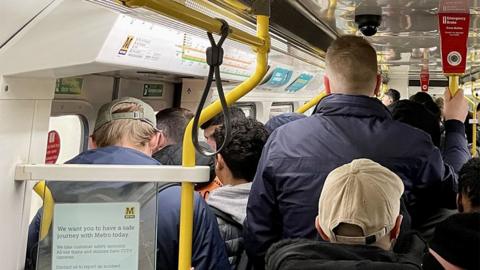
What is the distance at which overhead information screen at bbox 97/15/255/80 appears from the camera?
1.73 m

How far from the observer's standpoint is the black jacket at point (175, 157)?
8.23ft

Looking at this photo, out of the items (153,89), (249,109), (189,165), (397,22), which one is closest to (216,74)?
(189,165)

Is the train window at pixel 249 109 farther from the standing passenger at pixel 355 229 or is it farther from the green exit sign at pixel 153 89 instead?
the standing passenger at pixel 355 229

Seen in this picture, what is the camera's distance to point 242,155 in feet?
6.54

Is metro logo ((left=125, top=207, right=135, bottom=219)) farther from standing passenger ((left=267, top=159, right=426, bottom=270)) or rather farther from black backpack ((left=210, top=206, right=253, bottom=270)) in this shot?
black backpack ((left=210, top=206, right=253, bottom=270))

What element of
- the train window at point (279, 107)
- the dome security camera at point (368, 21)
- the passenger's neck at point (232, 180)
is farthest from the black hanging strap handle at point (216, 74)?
the train window at point (279, 107)

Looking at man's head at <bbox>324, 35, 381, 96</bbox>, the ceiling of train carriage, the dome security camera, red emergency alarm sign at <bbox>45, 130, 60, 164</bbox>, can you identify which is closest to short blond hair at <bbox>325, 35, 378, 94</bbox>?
man's head at <bbox>324, 35, 381, 96</bbox>

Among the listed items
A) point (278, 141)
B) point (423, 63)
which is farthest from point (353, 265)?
point (423, 63)

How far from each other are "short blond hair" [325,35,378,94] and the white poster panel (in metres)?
0.88

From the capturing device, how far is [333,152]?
63.2 inches

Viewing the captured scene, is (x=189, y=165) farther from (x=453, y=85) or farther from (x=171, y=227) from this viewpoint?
(x=453, y=85)

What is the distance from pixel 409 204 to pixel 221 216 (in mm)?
696

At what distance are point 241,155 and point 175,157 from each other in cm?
69

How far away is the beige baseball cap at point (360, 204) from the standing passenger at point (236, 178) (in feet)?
2.26
